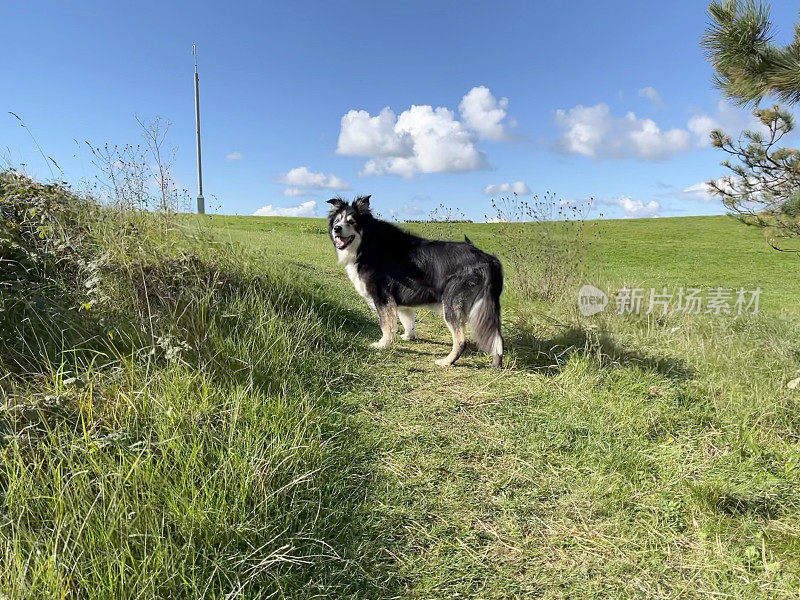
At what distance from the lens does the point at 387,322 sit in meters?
4.89

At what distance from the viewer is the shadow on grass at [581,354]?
160 inches

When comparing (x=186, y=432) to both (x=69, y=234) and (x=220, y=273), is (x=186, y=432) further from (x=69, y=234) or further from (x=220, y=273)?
(x=69, y=234)

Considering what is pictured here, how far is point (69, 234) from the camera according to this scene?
388 cm

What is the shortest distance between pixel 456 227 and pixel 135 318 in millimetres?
8721

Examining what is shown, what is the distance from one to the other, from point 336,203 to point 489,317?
92.4 inches

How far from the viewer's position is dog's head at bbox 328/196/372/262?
5000 millimetres

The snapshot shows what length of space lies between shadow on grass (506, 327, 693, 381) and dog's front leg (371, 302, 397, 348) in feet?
4.65

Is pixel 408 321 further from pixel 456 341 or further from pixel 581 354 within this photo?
pixel 581 354

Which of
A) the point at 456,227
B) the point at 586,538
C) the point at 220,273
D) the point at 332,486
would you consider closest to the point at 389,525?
the point at 332,486

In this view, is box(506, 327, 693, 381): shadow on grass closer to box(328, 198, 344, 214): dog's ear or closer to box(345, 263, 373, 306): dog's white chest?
box(345, 263, 373, 306): dog's white chest

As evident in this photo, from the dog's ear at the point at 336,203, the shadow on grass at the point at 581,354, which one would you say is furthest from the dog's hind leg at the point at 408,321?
the dog's ear at the point at 336,203

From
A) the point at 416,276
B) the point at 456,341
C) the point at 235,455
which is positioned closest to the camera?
the point at 235,455

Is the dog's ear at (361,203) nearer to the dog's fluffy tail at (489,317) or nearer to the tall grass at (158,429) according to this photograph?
the tall grass at (158,429)

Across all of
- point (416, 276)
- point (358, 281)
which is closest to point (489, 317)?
point (416, 276)
